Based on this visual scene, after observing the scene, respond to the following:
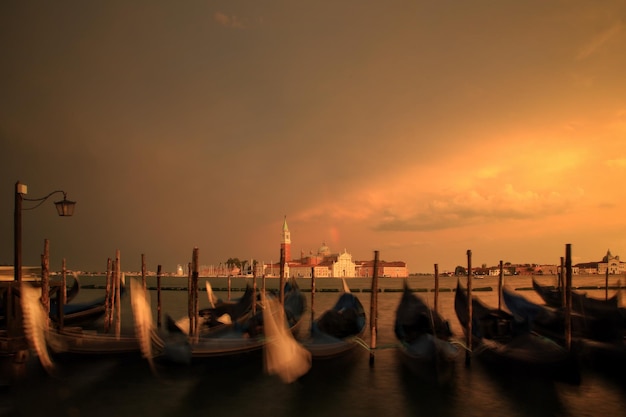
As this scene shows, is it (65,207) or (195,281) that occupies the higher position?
(65,207)

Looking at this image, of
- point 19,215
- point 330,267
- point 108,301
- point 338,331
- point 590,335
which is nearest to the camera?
point 19,215

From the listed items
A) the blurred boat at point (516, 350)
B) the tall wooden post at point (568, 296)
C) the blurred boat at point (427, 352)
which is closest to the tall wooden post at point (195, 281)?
the blurred boat at point (427, 352)

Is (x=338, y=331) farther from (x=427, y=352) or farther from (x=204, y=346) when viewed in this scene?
(x=204, y=346)

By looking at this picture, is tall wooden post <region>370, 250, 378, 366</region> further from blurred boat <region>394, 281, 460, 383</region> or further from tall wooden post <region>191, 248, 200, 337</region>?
tall wooden post <region>191, 248, 200, 337</region>

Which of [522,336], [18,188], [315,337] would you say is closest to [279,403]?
[315,337]

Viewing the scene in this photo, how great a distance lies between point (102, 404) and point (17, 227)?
318cm

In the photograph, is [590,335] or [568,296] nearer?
[568,296]

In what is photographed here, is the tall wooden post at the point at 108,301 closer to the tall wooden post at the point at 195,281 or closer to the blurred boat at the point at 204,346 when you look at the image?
the tall wooden post at the point at 195,281

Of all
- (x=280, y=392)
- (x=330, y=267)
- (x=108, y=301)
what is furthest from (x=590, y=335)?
(x=330, y=267)

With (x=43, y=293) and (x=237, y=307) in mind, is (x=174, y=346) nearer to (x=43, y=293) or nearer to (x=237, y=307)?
(x=43, y=293)

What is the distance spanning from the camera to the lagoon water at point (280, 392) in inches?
290

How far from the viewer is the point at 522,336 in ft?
29.4

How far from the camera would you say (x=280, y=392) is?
323 inches

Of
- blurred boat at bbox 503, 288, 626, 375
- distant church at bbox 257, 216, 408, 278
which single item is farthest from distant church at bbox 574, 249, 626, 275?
blurred boat at bbox 503, 288, 626, 375
